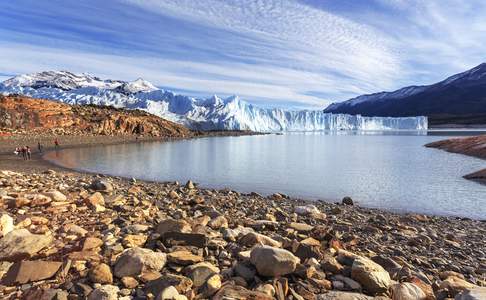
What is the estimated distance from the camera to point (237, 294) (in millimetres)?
3602

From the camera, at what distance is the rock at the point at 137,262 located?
13.3ft

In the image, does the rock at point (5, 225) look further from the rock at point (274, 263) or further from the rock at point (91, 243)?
the rock at point (274, 263)

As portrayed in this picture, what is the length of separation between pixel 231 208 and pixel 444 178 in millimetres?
15738

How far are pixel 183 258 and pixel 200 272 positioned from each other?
1.36 feet

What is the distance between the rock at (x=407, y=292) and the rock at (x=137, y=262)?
8.08 ft

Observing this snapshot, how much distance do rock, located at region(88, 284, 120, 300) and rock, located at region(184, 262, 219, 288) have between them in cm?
74

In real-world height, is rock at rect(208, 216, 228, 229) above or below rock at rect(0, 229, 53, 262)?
below

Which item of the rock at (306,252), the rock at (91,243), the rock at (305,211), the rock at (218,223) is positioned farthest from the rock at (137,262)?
the rock at (305,211)

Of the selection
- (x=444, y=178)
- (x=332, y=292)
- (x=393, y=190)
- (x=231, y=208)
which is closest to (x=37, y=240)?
(x=332, y=292)

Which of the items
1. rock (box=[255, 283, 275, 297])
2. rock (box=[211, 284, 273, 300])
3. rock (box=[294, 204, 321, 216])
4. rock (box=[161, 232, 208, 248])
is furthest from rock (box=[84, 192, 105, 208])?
rock (box=[294, 204, 321, 216])

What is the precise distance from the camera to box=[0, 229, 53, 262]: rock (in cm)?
421

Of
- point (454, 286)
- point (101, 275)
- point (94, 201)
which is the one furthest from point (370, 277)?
point (94, 201)

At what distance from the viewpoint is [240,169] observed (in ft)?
85.4

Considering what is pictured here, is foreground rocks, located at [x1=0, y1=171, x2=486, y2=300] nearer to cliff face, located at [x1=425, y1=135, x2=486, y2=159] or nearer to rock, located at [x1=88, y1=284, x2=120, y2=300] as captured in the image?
rock, located at [x1=88, y1=284, x2=120, y2=300]
